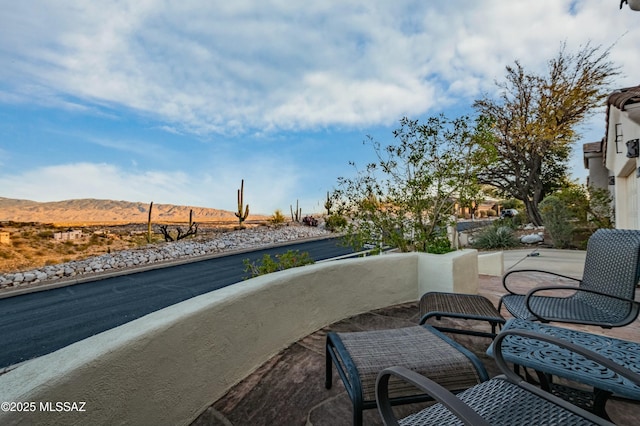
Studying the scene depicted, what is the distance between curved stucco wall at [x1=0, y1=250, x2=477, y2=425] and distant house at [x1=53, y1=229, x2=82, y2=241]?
1414 centimetres

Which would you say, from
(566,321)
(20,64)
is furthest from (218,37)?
(566,321)

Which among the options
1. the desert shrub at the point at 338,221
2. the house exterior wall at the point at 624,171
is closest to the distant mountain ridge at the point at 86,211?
the desert shrub at the point at 338,221

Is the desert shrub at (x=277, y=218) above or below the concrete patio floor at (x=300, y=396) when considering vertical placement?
above

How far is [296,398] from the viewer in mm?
1749

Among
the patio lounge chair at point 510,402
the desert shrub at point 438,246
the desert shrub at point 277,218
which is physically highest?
the desert shrub at point 277,218

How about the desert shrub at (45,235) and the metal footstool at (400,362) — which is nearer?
the metal footstool at (400,362)

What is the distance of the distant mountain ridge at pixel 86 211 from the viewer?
2519 cm

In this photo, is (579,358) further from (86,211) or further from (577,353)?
(86,211)

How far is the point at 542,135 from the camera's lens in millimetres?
13078

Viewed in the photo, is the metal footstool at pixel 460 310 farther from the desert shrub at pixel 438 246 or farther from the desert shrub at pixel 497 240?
the desert shrub at pixel 497 240

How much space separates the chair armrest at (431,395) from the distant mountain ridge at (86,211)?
2404cm

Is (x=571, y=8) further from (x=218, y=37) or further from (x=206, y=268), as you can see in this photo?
(x=206, y=268)

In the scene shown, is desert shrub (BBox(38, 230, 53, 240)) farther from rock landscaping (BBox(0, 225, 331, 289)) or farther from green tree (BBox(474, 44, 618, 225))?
green tree (BBox(474, 44, 618, 225))

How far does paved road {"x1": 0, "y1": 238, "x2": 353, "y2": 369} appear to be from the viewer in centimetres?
427
